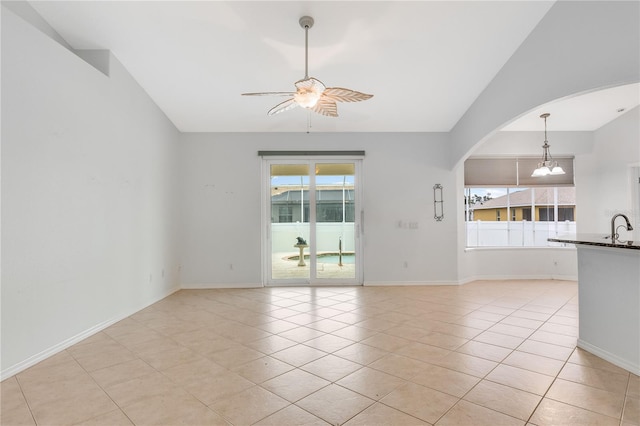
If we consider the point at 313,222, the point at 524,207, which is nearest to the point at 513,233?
the point at 524,207

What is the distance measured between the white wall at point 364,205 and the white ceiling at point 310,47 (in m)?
0.65

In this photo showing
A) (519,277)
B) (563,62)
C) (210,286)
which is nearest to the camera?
(563,62)

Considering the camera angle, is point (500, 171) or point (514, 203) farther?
point (514, 203)

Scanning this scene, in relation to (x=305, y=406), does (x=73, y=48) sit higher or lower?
higher

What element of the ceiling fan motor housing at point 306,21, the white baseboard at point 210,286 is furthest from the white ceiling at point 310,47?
the white baseboard at point 210,286

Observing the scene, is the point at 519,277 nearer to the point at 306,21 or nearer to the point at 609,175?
the point at 609,175

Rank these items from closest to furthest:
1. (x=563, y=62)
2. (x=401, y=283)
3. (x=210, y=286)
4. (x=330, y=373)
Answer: (x=330, y=373) < (x=563, y=62) < (x=210, y=286) < (x=401, y=283)

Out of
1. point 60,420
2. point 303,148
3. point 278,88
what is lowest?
point 60,420

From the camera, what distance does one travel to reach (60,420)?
199 centimetres

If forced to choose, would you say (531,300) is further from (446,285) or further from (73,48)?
(73,48)

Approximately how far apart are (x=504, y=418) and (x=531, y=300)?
3456 mm

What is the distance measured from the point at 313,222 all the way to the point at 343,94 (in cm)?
313

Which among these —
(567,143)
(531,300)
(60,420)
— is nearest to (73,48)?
(60,420)

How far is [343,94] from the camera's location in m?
3.16
